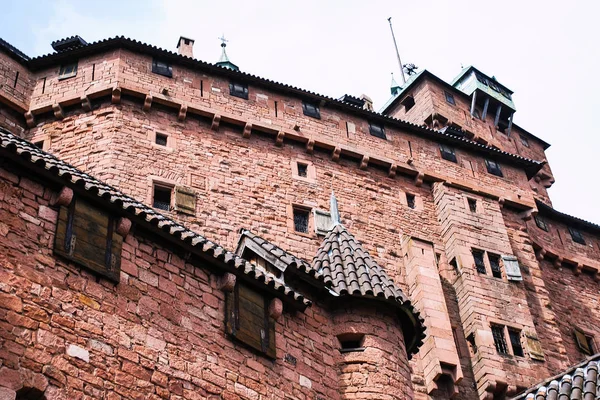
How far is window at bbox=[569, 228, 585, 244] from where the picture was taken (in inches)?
1388

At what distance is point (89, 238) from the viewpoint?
13156 mm

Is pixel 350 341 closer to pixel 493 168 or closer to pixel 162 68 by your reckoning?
pixel 162 68

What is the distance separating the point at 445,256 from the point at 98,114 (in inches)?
419

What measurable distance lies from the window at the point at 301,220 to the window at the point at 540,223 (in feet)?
36.0

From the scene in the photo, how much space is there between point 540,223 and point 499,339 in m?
9.46

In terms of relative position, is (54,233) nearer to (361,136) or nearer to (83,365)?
(83,365)

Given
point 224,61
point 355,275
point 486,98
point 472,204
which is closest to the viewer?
point 355,275

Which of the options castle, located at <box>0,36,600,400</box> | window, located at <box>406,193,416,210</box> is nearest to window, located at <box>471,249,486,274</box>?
castle, located at <box>0,36,600,400</box>

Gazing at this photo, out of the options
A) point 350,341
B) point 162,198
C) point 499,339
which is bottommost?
point 350,341

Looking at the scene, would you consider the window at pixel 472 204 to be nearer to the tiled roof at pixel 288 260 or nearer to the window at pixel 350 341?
the tiled roof at pixel 288 260

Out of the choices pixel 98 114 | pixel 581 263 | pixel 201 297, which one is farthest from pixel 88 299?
pixel 581 263

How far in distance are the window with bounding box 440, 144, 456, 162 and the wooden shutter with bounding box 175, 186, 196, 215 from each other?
965cm

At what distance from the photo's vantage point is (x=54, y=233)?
12.8m

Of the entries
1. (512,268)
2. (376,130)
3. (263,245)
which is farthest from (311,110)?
(263,245)
